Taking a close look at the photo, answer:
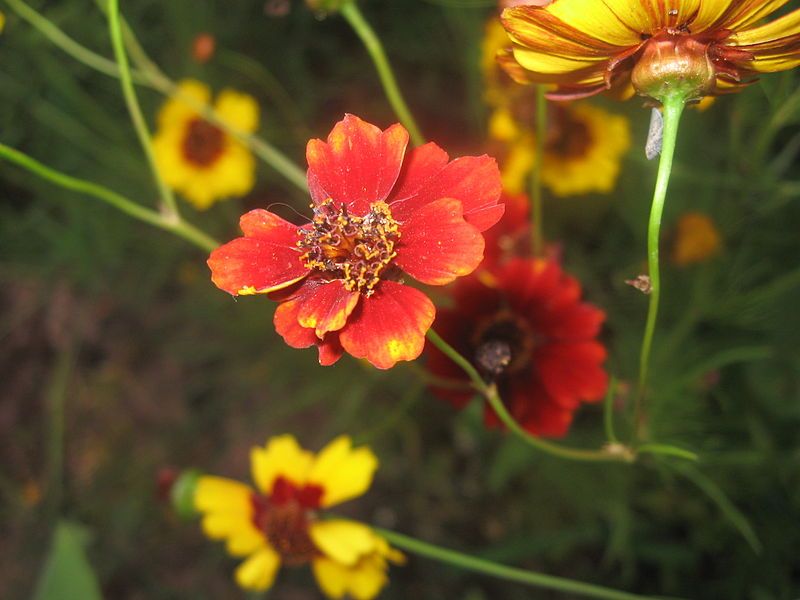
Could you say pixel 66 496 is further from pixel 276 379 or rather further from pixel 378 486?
pixel 378 486

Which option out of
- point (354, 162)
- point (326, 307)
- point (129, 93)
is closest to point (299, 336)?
point (326, 307)

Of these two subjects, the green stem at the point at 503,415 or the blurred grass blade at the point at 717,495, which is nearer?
the green stem at the point at 503,415

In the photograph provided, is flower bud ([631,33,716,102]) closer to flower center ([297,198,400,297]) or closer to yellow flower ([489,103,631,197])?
flower center ([297,198,400,297])

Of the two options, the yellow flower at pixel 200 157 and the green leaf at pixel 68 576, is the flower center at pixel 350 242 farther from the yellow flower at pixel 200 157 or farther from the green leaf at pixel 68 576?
the yellow flower at pixel 200 157

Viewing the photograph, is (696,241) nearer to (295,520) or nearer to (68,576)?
(295,520)

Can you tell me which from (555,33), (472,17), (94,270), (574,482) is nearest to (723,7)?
(555,33)

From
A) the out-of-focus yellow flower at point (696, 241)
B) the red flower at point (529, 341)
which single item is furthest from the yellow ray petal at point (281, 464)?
the out-of-focus yellow flower at point (696, 241)
